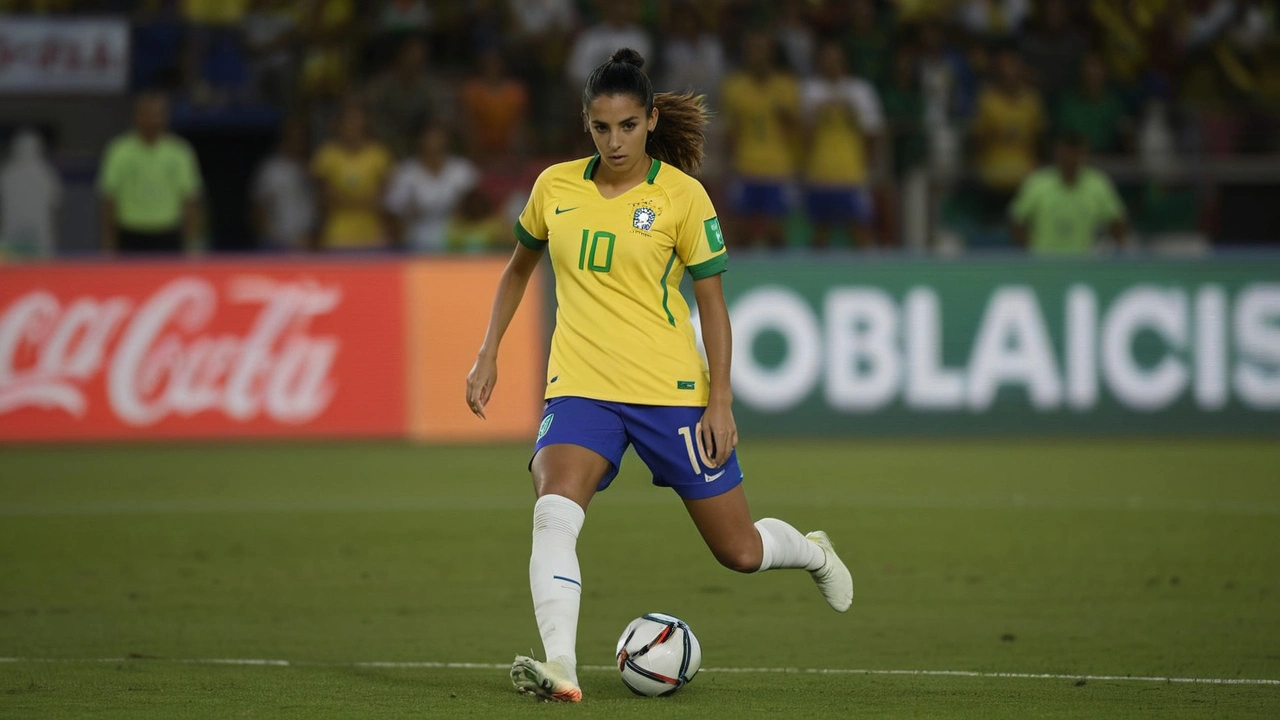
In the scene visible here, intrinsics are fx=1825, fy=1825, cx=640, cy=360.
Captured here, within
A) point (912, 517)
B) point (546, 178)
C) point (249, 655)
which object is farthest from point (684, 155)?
point (912, 517)

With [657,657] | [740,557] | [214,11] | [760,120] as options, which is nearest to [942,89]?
[760,120]

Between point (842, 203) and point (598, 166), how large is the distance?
40.5ft

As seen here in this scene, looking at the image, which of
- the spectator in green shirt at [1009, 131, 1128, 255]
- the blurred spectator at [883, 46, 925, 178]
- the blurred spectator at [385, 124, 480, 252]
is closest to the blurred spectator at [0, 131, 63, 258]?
the blurred spectator at [385, 124, 480, 252]

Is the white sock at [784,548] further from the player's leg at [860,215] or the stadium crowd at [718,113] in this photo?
the player's leg at [860,215]

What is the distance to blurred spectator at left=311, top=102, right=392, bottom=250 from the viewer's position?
1745cm

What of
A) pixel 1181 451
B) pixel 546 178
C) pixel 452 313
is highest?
pixel 546 178

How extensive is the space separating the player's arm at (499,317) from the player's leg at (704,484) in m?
0.57

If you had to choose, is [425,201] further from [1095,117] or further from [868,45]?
[1095,117]

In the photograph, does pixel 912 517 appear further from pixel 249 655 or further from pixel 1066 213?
pixel 1066 213

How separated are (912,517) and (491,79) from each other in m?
8.75

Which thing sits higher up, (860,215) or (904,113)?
(904,113)

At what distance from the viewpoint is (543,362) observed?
15.7 meters

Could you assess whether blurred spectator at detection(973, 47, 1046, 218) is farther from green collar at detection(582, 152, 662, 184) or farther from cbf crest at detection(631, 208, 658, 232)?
cbf crest at detection(631, 208, 658, 232)

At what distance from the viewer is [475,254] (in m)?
15.9
